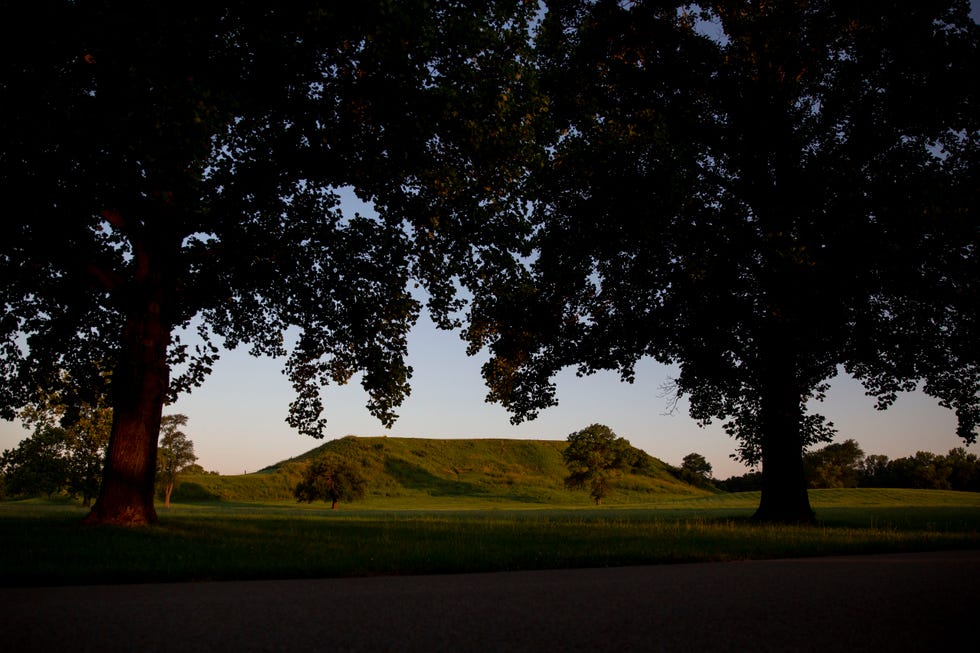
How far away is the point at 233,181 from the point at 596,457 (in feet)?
164

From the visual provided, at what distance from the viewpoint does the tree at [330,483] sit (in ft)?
166

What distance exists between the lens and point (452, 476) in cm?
8588

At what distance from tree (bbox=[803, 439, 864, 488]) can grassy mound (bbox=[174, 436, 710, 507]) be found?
85.3 feet

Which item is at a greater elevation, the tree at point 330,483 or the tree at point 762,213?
the tree at point 762,213

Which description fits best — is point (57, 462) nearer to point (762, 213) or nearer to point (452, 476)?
point (762, 213)

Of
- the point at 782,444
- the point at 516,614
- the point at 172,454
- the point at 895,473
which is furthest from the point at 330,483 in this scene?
the point at 895,473

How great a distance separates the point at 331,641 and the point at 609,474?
57968 mm

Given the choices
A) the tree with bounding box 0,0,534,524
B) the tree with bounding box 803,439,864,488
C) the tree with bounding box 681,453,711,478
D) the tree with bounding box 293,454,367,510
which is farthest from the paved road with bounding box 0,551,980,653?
the tree with bounding box 681,453,711,478

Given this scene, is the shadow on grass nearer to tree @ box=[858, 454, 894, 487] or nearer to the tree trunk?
the tree trunk

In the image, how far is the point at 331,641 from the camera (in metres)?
4.18

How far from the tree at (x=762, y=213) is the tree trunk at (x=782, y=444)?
0.21 feet

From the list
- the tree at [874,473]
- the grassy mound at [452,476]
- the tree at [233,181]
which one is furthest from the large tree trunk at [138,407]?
the tree at [874,473]

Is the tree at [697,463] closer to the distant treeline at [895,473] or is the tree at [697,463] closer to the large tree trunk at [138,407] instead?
the distant treeline at [895,473]

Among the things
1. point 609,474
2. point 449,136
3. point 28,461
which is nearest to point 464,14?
point 449,136
